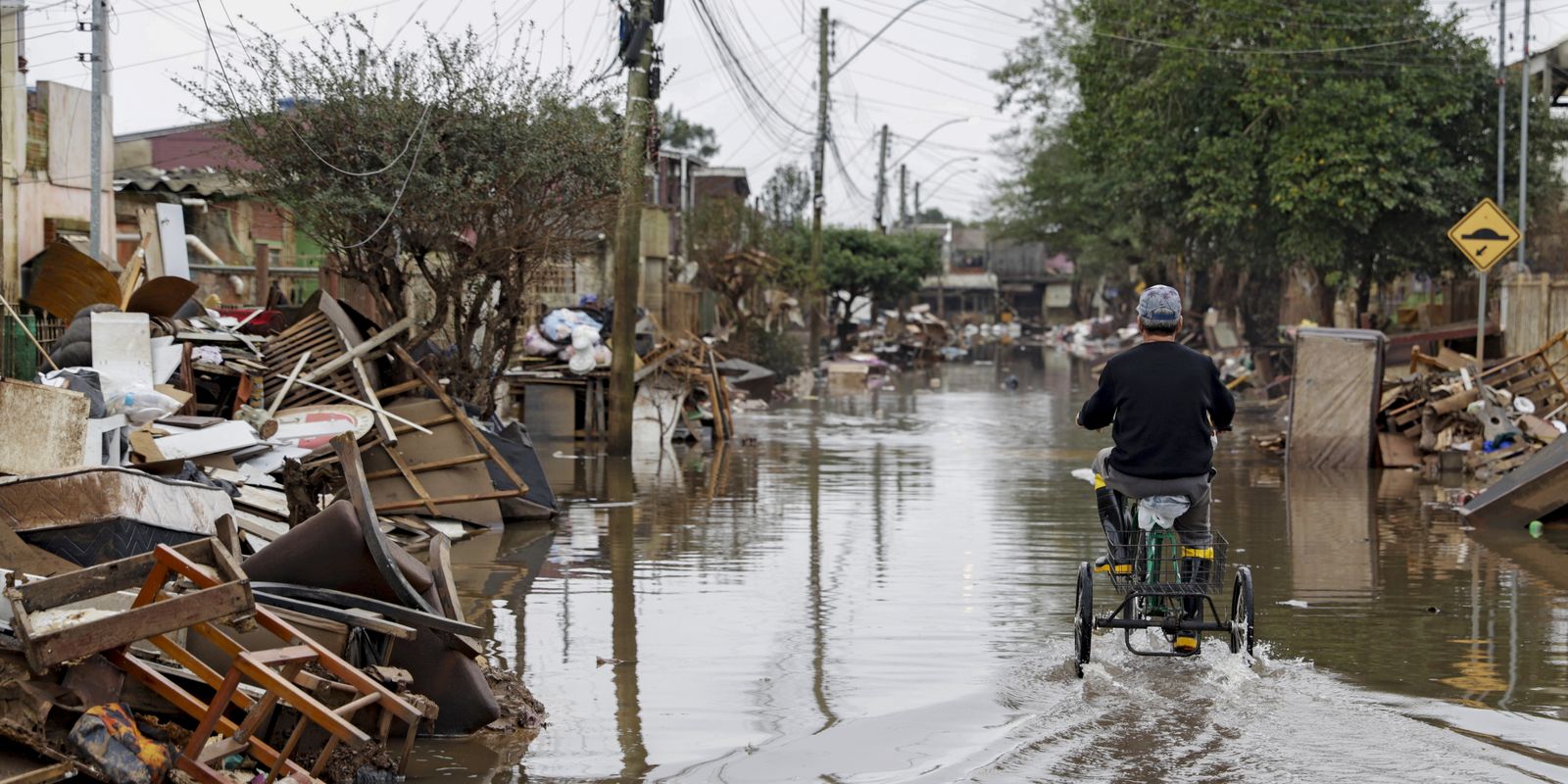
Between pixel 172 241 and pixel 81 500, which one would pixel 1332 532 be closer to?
pixel 81 500

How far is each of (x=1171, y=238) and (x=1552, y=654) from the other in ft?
113

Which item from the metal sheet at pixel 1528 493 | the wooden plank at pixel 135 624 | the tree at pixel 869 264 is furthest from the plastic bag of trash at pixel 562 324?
the tree at pixel 869 264

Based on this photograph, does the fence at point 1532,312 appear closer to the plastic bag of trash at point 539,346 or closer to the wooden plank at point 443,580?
the plastic bag of trash at point 539,346

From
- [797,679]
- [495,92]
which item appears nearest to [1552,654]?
[797,679]

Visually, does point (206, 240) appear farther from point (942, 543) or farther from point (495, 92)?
point (942, 543)

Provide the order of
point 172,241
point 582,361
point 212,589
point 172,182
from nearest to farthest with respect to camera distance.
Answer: point 212,589 < point 172,241 < point 582,361 < point 172,182

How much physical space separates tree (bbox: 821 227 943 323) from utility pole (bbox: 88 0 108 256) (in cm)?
3792

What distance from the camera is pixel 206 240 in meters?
30.9

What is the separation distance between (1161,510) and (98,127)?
15.7 m

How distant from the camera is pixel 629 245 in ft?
63.6

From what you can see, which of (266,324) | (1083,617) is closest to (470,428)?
(266,324)

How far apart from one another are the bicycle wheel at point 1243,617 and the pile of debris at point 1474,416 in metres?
10.2

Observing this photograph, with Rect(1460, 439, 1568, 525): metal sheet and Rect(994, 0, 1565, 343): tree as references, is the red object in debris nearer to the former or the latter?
Rect(1460, 439, 1568, 525): metal sheet

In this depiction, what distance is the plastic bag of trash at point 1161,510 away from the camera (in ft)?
24.4
